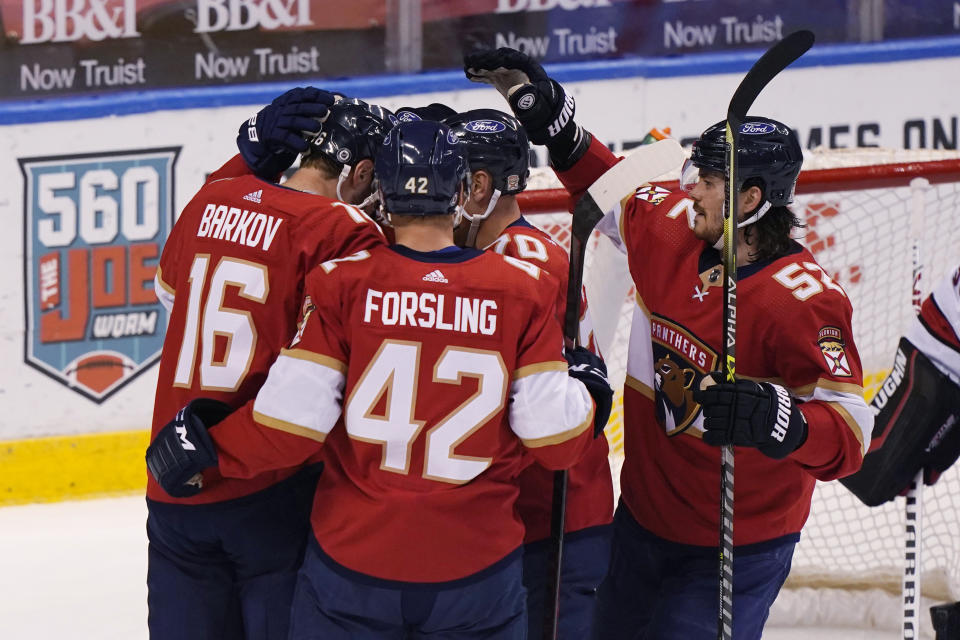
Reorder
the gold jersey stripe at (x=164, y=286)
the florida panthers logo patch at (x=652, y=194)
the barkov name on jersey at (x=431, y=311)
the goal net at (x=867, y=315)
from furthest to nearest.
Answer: the goal net at (x=867, y=315) < the florida panthers logo patch at (x=652, y=194) < the gold jersey stripe at (x=164, y=286) < the barkov name on jersey at (x=431, y=311)

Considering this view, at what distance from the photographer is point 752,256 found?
2488 mm

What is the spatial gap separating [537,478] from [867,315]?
2.04 meters

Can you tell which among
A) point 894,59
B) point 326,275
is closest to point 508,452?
point 326,275

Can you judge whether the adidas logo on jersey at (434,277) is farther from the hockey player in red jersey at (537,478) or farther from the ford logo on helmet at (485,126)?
the ford logo on helmet at (485,126)

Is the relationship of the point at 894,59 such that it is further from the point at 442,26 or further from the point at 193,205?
the point at 193,205

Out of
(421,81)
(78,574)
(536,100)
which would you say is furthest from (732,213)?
(421,81)

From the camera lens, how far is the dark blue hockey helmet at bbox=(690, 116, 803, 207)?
2432 millimetres

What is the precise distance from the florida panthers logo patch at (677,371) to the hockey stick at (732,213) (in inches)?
4.5

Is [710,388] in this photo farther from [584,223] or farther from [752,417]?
[584,223]

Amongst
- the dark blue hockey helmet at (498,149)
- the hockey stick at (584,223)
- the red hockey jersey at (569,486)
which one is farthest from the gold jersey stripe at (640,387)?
the dark blue hockey helmet at (498,149)

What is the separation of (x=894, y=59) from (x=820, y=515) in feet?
7.23

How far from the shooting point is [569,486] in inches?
100

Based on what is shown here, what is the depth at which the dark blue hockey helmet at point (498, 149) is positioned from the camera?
2473 mm

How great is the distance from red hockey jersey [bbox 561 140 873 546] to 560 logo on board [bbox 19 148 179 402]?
2.57 meters
